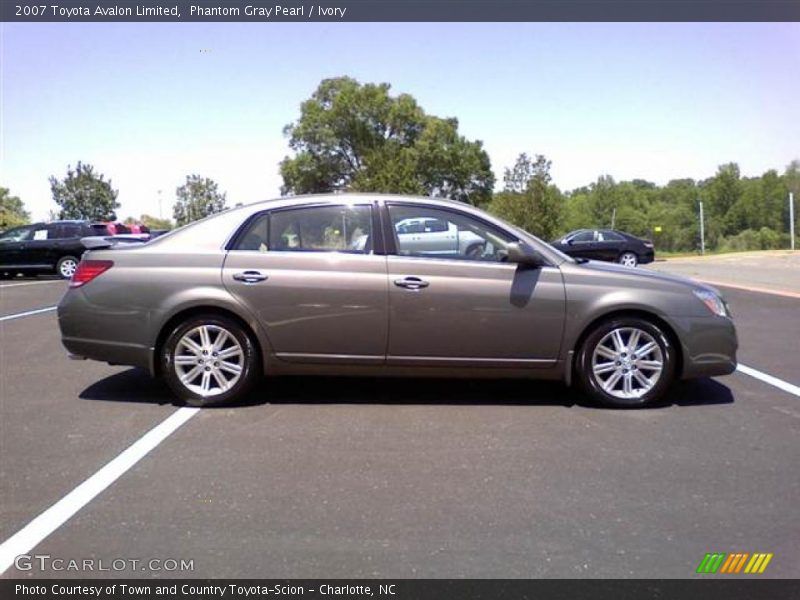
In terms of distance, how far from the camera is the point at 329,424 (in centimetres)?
507

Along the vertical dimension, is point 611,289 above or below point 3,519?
above

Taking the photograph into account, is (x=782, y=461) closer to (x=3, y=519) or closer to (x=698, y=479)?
(x=698, y=479)

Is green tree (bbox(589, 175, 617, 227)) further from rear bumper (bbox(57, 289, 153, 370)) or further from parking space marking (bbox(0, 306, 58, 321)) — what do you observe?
rear bumper (bbox(57, 289, 153, 370))

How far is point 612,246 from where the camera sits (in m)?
25.8

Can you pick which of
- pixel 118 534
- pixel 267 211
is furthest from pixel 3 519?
pixel 267 211

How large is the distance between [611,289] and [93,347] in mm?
4018

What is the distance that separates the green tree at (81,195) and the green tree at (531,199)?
29.6 metres

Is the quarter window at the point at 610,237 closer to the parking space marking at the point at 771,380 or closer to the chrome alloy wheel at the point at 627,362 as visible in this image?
the parking space marking at the point at 771,380

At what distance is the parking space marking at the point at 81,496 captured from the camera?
327cm

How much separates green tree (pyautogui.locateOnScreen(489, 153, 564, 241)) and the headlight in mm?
30726

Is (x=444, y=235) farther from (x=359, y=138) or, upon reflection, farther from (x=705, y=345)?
(x=359, y=138)

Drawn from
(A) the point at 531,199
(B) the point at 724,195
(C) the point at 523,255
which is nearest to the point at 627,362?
(C) the point at 523,255

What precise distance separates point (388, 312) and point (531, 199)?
32485 mm
